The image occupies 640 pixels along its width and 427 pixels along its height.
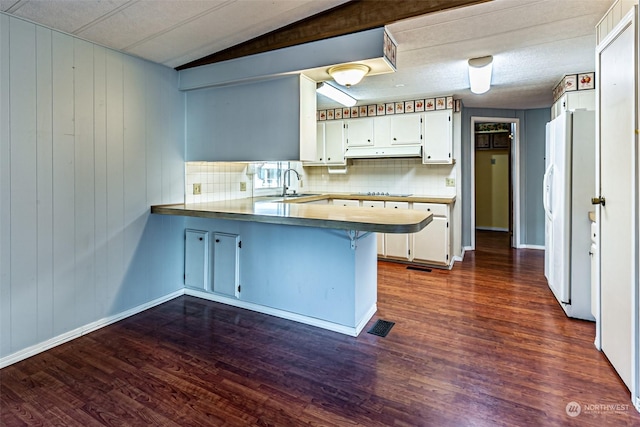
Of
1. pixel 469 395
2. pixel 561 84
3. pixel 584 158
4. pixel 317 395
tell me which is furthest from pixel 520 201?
pixel 317 395

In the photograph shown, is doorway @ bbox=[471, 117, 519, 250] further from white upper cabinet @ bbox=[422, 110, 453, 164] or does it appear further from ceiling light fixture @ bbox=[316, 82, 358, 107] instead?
ceiling light fixture @ bbox=[316, 82, 358, 107]

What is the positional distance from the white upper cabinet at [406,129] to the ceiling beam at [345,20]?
2432 mm

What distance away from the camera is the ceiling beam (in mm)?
2115

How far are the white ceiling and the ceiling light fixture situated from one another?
81 centimetres

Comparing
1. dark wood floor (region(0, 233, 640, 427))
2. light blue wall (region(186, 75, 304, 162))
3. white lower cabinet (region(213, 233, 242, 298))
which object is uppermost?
light blue wall (region(186, 75, 304, 162))

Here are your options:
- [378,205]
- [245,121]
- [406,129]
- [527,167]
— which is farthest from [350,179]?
[527,167]

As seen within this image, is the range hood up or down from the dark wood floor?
up

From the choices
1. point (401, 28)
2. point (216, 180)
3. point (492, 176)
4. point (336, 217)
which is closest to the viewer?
point (336, 217)

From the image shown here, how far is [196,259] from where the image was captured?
3260mm

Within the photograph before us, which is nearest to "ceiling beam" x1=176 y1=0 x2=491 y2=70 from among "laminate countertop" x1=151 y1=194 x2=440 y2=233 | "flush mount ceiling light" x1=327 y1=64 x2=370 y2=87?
"flush mount ceiling light" x1=327 y1=64 x2=370 y2=87

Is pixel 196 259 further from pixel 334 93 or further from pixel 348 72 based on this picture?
pixel 334 93

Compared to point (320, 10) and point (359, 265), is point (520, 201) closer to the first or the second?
point (359, 265)

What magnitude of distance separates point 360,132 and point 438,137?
1089 mm

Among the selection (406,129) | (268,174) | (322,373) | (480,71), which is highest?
(480,71)
